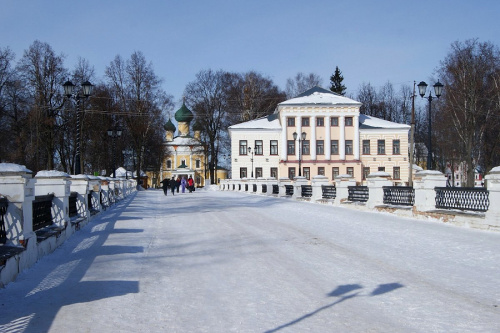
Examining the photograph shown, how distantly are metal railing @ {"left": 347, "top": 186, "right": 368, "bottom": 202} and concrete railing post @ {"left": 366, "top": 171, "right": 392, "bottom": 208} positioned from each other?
0.95 m

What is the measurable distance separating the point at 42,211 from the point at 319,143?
59986 millimetres

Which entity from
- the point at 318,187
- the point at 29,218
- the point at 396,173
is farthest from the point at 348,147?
the point at 29,218

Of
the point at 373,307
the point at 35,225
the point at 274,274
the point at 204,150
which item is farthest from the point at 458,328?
the point at 204,150

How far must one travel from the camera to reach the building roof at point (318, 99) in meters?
66.4

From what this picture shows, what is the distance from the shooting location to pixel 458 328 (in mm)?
4961

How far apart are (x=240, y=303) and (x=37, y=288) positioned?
2674 mm

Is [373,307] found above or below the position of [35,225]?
below

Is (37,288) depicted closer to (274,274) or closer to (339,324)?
(274,274)

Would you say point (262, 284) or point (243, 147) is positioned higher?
point (243, 147)

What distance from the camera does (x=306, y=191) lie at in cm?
2817

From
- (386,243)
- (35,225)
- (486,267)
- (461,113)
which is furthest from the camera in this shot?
(461,113)

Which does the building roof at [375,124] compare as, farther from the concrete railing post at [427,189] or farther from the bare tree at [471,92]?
→ the concrete railing post at [427,189]

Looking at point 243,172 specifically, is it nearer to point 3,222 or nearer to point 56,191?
point 56,191

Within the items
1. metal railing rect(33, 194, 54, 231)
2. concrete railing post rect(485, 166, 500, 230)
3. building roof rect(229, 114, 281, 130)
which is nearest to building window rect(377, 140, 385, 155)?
building roof rect(229, 114, 281, 130)
